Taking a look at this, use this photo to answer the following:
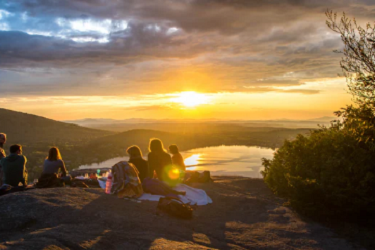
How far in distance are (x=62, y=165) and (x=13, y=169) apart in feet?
5.25

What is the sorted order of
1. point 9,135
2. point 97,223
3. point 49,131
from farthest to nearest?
point 49,131, point 9,135, point 97,223

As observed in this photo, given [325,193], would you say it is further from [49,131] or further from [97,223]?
[49,131]

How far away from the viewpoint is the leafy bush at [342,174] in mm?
9180

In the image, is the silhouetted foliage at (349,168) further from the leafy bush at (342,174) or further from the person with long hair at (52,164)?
the person with long hair at (52,164)

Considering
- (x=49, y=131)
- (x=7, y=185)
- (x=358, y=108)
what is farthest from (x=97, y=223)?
(x=49, y=131)

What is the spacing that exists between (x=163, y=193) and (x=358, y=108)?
7.07 meters

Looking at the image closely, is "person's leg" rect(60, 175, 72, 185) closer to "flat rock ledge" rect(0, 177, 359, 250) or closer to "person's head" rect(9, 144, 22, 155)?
"flat rock ledge" rect(0, 177, 359, 250)

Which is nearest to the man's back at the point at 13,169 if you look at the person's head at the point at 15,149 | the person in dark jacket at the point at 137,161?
the person's head at the point at 15,149

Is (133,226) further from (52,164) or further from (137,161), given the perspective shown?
(52,164)

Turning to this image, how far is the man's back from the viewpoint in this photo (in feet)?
35.0

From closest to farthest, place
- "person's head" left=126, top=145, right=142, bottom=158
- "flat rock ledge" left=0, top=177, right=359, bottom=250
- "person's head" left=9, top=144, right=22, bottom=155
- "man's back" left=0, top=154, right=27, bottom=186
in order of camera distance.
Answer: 1. "flat rock ledge" left=0, top=177, right=359, bottom=250
2. "man's back" left=0, top=154, right=27, bottom=186
3. "person's head" left=9, top=144, right=22, bottom=155
4. "person's head" left=126, top=145, right=142, bottom=158

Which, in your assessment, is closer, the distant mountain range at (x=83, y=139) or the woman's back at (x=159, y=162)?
the woman's back at (x=159, y=162)

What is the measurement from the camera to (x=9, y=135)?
6009cm

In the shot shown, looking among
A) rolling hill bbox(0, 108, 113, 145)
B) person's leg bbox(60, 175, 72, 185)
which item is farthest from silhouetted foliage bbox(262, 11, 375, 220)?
rolling hill bbox(0, 108, 113, 145)
